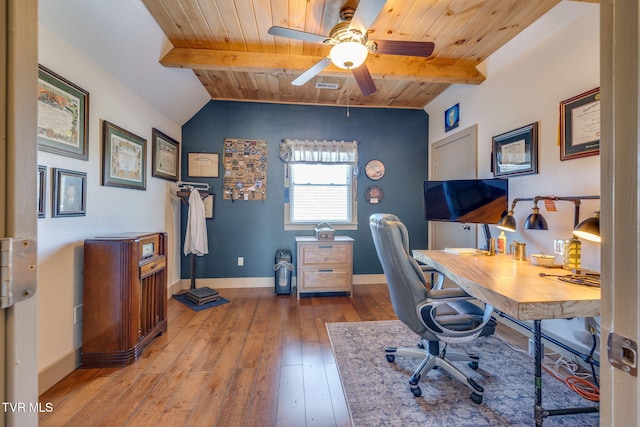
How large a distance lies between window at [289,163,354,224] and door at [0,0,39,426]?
3485 mm

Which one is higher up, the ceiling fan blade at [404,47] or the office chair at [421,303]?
the ceiling fan blade at [404,47]

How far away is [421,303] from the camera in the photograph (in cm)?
162

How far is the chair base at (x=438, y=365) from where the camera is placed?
1.66m

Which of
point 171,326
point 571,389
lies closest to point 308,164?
point 171,326

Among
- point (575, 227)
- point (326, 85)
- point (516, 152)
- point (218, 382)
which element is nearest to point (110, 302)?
point (218, 382)

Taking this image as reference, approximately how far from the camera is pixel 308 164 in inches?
157

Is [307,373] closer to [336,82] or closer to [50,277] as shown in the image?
[50,277]

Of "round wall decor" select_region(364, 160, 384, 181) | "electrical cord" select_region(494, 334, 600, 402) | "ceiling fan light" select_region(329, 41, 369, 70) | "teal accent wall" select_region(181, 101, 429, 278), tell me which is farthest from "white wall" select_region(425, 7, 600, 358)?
"ceiling fan light" select_region(329, 41, 369, 70)

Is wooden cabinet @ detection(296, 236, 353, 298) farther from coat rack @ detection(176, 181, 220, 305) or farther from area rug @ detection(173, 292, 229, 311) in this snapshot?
coat rack @ detection(176, 181, 220, 305)

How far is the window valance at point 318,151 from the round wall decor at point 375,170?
0.87ft

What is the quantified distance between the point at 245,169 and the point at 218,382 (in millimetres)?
2722

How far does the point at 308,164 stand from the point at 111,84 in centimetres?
234

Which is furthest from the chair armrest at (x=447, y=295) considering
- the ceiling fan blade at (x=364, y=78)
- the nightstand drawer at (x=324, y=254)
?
the nightstand drawer at (x=324, y=254)

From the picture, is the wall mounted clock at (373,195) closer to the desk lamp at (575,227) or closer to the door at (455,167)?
the door at (455,167)
